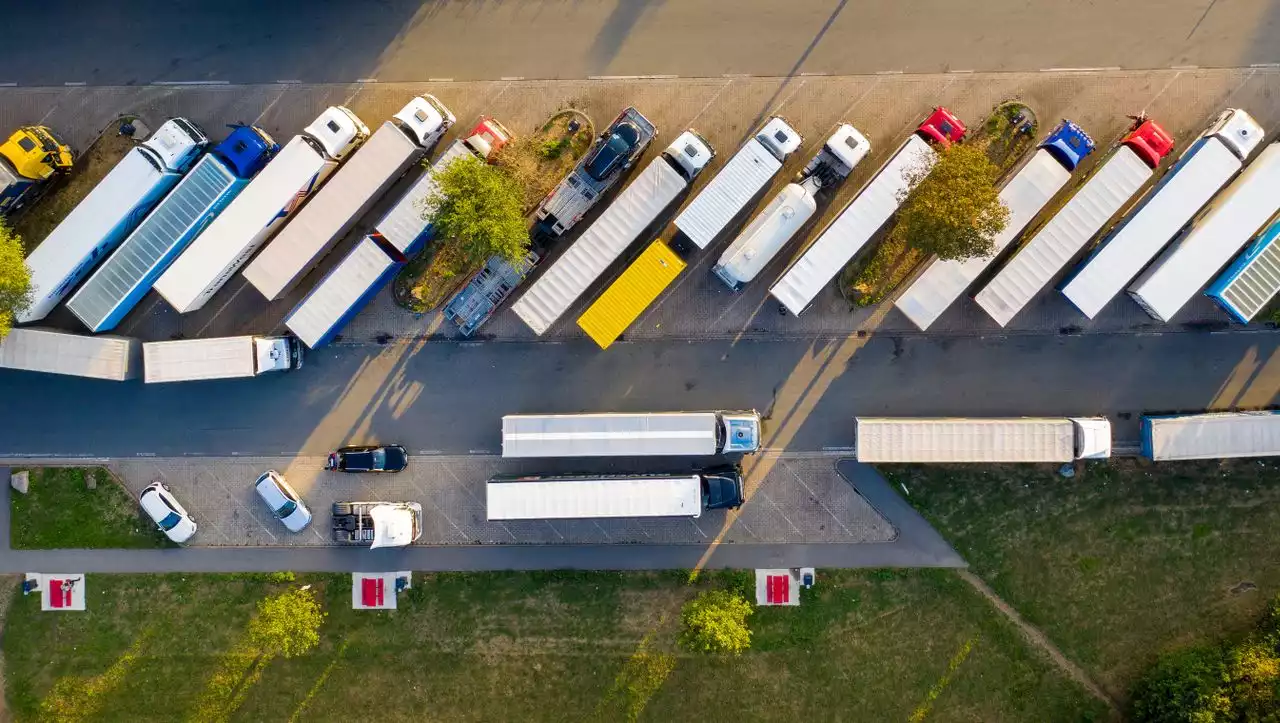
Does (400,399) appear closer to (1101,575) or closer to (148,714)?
(148,714)

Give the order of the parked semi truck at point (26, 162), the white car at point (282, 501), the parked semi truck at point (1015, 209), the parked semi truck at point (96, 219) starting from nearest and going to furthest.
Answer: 1. the parked semi truck at point (1015, 209)
2. the parked semi truck at point (96, 219)
3. the parked semi truck at point (26, 162)
4. the white car at point (282, 501)

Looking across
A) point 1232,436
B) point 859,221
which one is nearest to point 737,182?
point 859,221

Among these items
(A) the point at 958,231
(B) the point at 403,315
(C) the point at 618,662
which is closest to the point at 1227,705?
(A) the point at 958,231

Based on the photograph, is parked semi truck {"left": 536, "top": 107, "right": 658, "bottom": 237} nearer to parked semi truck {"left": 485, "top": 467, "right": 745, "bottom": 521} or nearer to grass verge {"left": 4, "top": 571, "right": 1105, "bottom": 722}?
parked semi truck {"left": 485, "top": 467, "right": 745, "bottom": 521}

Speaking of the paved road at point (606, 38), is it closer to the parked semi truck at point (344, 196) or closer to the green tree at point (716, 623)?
the parked semi truck at point (344, 196)

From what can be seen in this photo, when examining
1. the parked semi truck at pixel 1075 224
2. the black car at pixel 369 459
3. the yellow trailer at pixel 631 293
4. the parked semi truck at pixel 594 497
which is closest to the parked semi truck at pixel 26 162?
the black car at pixel 369 459

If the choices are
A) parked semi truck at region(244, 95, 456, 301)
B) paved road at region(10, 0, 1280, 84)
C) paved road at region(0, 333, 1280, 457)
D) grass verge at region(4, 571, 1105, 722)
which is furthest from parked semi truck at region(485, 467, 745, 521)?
paved road at region(10, 0, 1280, 84)
